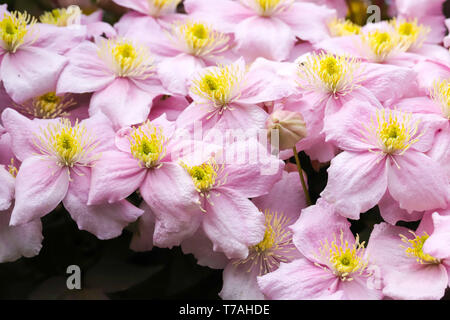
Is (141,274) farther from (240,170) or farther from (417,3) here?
(417,3)

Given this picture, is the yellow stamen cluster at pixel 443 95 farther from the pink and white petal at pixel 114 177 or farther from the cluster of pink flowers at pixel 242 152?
the pink and white petal at pixel 114 177

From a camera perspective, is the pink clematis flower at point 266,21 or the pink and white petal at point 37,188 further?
the pink clematis flower at point 266,21


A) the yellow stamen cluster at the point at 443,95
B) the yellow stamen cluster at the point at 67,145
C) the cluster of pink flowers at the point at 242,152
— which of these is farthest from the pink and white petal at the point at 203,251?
the yellow stamen cluster at the point at 443,95

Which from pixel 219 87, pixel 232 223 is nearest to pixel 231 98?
pixel 219 87

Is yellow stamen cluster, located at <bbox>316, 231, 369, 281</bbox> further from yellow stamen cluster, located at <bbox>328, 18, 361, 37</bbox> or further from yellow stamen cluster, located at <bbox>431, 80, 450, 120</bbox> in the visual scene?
yellow stamen cluster, located at <bbox>328, 18, 361, 37</bbox>

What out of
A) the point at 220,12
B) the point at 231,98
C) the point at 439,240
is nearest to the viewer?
the point at 439,240

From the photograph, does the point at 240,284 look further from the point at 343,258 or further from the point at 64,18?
the point at 64,18
